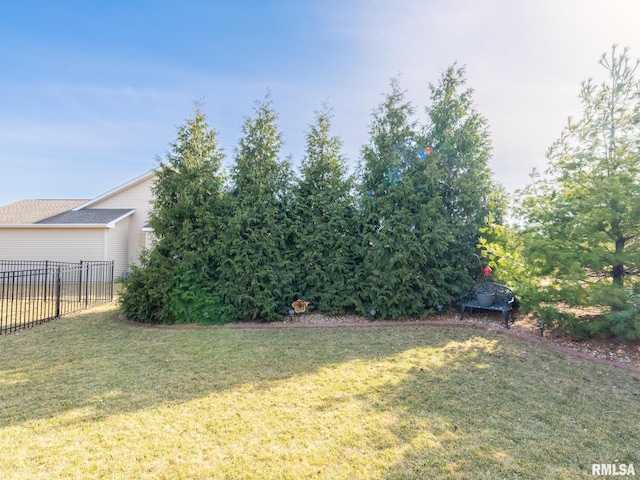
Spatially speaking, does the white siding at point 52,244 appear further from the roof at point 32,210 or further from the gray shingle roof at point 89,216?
the roof at point 32,210

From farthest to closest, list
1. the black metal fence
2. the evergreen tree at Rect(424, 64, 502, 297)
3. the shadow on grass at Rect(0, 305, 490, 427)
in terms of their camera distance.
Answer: the evergreen tree at Rect(424, 64, 502, 297) < the black metal fence < the shadow on grass at Rect(0, 305, 490, 427)

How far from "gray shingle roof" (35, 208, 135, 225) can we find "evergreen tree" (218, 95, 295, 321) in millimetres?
10205

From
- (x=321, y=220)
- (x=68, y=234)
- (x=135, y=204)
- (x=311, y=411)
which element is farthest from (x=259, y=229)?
(x=135, y=204)

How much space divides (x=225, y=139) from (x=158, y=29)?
→ 382 cm

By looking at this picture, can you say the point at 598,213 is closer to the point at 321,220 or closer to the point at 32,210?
the point at 321,220

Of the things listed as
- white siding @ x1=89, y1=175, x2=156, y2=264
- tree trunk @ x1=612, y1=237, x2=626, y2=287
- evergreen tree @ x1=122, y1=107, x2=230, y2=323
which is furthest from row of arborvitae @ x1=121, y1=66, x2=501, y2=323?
white siding @ x1=89, y1=175, x2=156, y2=264

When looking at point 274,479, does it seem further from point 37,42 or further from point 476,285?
point 37,42

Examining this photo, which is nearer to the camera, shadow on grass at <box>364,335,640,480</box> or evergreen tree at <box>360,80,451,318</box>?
shadow on grass at <box>364,335,640,480</box>

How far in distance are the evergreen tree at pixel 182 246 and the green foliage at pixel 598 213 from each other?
652 centimetres

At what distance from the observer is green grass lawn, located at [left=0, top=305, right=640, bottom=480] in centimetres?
222

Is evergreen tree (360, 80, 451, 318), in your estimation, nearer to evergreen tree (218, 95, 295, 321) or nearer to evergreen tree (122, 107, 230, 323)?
evergreen tree (218, 95, 295, 321)

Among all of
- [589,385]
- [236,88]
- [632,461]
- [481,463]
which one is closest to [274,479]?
[481,463]

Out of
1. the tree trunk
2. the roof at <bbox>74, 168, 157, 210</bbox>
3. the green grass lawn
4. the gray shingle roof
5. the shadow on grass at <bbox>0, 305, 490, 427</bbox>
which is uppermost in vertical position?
the roof at <bbox>74, 168, 157, 210</bbox>

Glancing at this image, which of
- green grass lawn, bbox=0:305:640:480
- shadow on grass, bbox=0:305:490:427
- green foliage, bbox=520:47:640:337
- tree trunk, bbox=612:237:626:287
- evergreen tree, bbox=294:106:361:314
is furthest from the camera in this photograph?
evergreen tree, bbox=294:106:361:314
